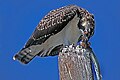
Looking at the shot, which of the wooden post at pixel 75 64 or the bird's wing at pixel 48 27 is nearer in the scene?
the wooden post at pixel 75 64

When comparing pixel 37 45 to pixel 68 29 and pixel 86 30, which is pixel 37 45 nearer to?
pixel 68 29

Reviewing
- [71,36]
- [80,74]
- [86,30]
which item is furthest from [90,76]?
[71,36]

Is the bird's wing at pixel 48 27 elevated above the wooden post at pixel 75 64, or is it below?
above

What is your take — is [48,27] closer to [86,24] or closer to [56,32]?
[56,32]

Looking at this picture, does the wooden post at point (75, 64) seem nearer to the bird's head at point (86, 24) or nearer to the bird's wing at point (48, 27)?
the bird's head at point (86, 24)

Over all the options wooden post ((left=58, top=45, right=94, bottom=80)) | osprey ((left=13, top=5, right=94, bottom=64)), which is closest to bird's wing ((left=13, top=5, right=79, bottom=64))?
osprey ((left=13, top=5, right=94, bottom=64))

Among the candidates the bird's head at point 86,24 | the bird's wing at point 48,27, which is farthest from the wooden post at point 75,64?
the bird's wing at point 48,27

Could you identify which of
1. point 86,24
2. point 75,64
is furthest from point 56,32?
point 75,64
